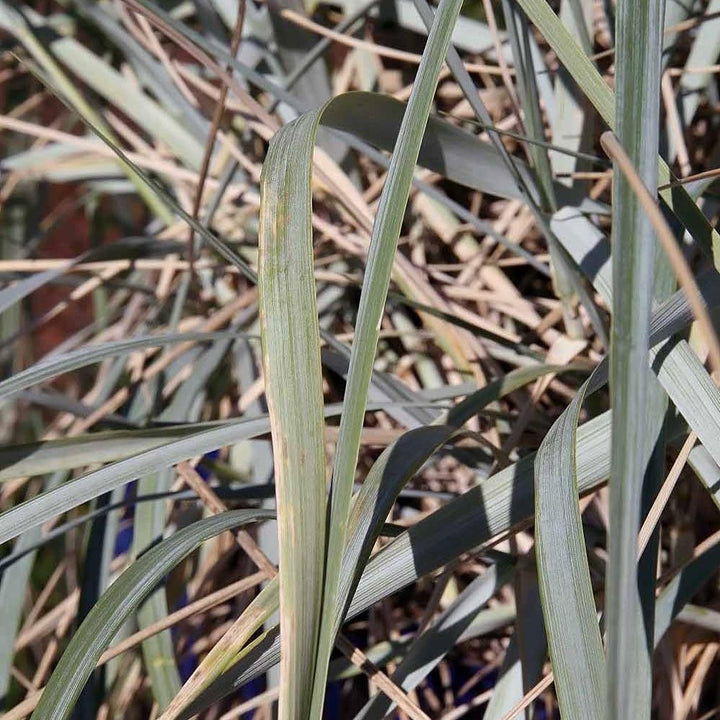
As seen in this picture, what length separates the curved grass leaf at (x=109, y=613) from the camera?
207 millimetres

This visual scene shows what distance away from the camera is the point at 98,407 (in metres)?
0.40

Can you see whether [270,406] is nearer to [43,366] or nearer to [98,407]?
[43,366]

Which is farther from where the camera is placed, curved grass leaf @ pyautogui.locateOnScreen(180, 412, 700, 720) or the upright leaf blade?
curved grass leaf @ pyautogui.locateOnScreen(180, 412, 700, 720)

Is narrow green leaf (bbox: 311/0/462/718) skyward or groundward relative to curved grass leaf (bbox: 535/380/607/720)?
skyward

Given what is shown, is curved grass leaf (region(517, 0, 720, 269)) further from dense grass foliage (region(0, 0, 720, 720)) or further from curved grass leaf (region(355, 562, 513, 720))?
curved grass leaf (region(355, 562, 513, 720))

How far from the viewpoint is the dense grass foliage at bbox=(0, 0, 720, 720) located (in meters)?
0.19

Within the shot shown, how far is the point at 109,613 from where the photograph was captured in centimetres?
22

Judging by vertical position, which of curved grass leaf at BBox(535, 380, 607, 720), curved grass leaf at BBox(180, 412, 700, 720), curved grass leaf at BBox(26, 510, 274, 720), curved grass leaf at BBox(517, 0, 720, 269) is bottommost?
curved grass leaf at BBox(535, 380, 607, 720)

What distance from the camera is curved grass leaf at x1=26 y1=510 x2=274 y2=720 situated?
0.68ft

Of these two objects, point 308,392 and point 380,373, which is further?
point 380,373

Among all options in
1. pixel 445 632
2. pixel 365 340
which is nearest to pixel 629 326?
pixel 365 340

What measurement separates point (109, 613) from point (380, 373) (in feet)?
0.49

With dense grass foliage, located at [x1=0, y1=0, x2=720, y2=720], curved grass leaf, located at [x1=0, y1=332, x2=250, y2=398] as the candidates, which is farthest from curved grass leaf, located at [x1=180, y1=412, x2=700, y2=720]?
curved grass leaf, located at [x1=0, y1=332, x2=250, y2=398]

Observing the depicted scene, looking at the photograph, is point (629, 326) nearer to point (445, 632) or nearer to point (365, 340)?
point (365, 340)
